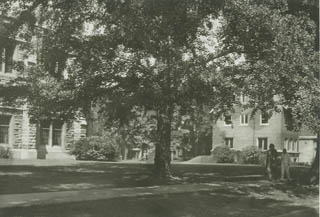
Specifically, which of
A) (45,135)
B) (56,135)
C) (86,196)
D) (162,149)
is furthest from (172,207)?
(56,135)

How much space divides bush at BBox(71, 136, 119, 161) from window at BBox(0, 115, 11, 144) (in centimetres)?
580

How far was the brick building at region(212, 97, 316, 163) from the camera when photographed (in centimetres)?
4891

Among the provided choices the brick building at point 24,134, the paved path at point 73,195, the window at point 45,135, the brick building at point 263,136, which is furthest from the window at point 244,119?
the paved path at point 73,195

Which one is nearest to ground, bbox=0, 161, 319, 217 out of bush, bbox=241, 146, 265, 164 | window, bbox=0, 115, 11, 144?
window, bbox=0, 115, 11, 144

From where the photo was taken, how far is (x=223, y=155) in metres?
46.5

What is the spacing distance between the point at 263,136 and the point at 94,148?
71.2ft

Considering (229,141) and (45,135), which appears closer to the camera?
(45,135)

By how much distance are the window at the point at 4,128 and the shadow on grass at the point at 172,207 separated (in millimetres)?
18349

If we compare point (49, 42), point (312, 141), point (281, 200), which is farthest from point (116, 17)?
point (312, 141)

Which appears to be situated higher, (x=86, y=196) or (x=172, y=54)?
(x=172, y=54)

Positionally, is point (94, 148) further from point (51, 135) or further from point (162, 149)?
point (162, 149)

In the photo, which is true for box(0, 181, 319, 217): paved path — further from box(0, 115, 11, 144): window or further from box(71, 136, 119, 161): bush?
box(71, 136, 119, 161): bush

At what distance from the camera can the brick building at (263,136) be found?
48.9 m

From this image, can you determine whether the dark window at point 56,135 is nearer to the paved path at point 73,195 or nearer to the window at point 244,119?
the paved path at point 73,195
